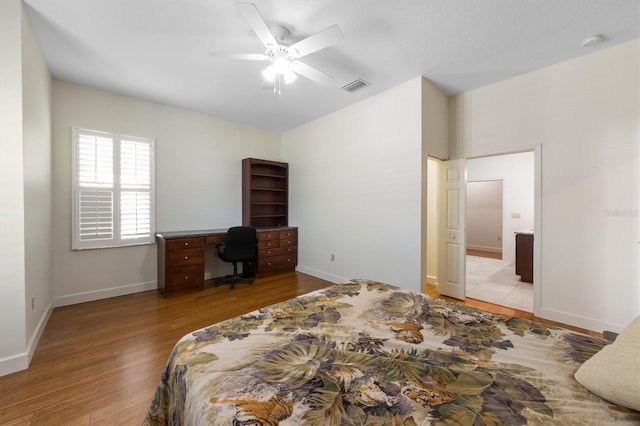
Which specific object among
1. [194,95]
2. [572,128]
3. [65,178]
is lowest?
[65,178]

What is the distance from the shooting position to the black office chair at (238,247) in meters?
3.91

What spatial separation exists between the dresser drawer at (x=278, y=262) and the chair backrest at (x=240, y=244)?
450mm

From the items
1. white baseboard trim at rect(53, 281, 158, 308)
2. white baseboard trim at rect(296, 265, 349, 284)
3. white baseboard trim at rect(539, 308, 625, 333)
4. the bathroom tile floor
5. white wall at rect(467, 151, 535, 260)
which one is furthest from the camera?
white wall at rect(467, 151, 535, 260)

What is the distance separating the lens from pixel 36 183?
7.74 feet

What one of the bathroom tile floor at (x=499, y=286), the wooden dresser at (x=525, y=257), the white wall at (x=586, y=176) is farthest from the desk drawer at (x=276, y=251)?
the wooden dresser at (x=525, y=257)

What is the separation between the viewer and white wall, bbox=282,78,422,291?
127 inches

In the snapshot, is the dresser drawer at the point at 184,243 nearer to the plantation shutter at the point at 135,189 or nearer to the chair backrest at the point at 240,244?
the chair backrest at the point at 240,244

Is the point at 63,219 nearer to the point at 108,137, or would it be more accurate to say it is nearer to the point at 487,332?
the point at 108,137

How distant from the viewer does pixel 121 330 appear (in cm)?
260

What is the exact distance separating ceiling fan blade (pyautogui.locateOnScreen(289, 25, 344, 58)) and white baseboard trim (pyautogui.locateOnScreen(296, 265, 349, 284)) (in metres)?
3.22

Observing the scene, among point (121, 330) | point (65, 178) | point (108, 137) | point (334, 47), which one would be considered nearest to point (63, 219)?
point (65, 178)

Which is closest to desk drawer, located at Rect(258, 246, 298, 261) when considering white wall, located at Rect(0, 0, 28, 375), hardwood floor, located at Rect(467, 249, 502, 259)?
white wall, located at Rect(0, 0, 28, 375)

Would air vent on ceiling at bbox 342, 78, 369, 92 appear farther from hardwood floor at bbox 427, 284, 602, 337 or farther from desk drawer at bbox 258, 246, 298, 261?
hardwood floor at bbox 427, 284, 602, 337

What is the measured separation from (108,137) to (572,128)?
572 centimetres
